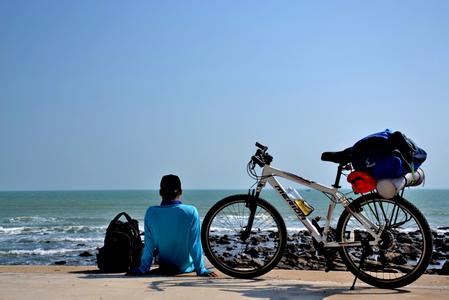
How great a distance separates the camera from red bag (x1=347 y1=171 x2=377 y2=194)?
5858 millimetres

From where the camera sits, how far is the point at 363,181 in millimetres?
5867

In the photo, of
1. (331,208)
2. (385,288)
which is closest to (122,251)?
(331,208)

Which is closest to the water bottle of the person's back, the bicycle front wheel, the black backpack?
the bicycle front wheel

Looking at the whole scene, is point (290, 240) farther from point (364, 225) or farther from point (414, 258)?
point (364, 225)

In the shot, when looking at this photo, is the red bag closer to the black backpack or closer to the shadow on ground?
the shadow on ground

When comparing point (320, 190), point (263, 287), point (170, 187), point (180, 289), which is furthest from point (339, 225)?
point (170, 187)

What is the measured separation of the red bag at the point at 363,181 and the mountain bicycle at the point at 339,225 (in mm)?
138

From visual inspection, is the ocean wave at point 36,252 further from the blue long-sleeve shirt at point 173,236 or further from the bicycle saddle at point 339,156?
the bicycle saddle at point 339,156

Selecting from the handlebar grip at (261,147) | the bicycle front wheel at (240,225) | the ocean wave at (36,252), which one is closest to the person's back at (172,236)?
the bicycle front wheel at (240,225)

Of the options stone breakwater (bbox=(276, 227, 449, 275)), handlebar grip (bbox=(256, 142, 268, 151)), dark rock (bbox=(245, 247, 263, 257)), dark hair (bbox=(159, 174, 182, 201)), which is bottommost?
stone breakwater (bbox=(276, 227, 449, 275))

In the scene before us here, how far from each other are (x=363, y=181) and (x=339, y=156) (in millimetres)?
386

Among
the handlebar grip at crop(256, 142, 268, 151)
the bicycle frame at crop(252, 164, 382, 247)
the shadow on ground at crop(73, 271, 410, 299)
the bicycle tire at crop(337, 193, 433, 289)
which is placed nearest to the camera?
the shadow on ground at crop(73, 271, 410, 299)

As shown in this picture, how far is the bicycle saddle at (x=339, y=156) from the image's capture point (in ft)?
19.9

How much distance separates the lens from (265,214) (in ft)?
21.8
